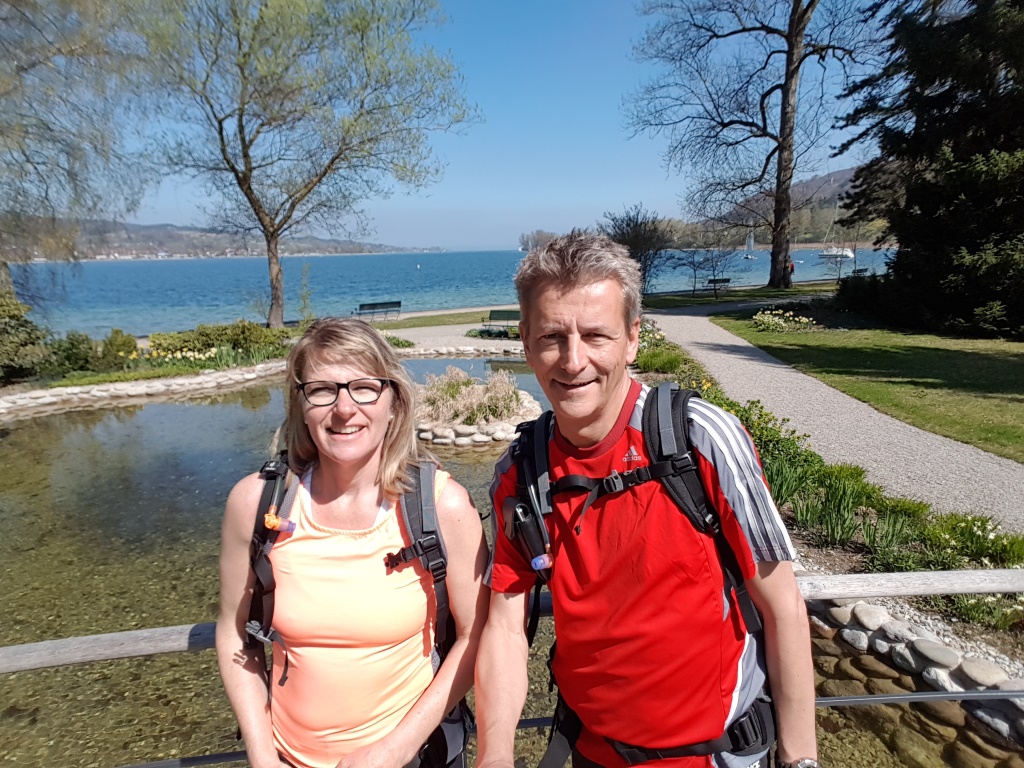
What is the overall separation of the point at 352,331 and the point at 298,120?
2399 cm


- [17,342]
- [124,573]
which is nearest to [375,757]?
[124,573]

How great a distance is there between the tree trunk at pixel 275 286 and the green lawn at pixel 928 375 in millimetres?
17253

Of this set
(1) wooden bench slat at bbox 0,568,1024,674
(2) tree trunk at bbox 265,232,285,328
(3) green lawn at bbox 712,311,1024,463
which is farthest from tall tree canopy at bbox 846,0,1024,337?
(2) tree trunk at bbox 265,232,285,328

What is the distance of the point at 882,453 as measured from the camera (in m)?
8.01

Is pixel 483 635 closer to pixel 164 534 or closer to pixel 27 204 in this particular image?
pixel 164 534

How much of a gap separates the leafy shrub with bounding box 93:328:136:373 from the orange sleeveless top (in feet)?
56.8

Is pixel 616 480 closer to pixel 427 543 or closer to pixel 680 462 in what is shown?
pixel 680 462

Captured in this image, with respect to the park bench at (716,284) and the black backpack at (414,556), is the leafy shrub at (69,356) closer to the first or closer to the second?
the black backpack at (414,556)

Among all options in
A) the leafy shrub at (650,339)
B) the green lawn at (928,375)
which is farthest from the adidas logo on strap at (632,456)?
the leafy shrub at (650,339)

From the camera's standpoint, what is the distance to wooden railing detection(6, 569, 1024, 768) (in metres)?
1.86

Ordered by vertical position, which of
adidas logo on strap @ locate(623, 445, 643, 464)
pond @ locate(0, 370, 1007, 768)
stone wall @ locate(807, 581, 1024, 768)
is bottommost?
pond @ locate(0, 370, 1007, 768)

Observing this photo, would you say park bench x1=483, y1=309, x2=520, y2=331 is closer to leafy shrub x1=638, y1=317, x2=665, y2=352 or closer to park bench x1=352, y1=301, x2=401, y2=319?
park bench x1=352, y1=301, x2=401, y2=319

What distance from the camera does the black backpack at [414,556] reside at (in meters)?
1.80

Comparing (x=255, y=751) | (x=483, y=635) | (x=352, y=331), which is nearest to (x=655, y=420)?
(x=483, y=635)
